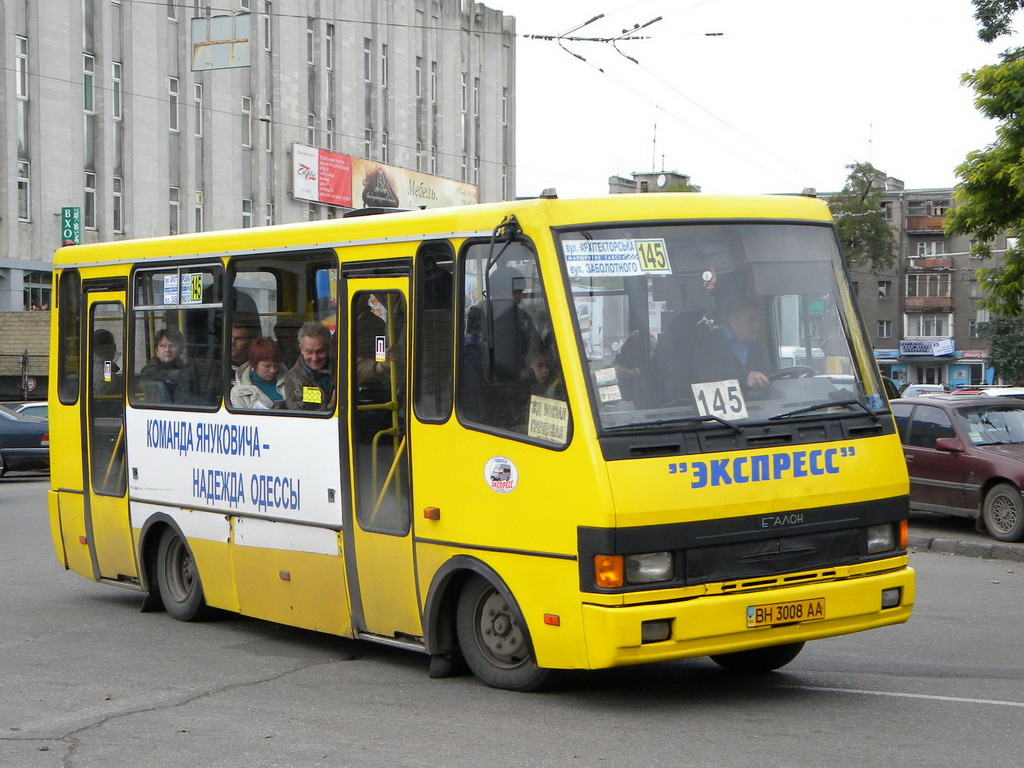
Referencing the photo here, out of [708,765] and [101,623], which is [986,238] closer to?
[101,623]

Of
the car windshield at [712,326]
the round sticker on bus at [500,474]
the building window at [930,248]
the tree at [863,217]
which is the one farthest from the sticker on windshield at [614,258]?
the building window at [930,248]

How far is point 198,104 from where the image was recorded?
171 feet

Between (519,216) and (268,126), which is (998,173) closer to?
(519,216)

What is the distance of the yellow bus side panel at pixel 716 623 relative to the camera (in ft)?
22.3

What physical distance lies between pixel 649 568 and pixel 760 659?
1716mm

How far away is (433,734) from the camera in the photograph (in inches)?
266

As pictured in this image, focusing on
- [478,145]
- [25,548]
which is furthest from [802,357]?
[478,145]

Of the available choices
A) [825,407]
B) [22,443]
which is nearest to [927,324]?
[22,443]

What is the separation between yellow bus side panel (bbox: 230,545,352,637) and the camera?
8836 mm

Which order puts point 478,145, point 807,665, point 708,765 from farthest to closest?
point 478,145, point 807,665, point 708,765

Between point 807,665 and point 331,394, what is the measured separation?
10.9 ft

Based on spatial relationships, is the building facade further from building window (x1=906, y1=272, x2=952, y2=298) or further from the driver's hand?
building window (x1=906, y1=272, x2=952, y2=298)

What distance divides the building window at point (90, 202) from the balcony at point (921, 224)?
64008 mm

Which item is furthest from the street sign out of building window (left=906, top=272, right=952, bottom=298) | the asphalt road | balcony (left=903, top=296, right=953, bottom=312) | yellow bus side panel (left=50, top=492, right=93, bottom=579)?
building window (left=906, top=272, right=952, bottom=298)
